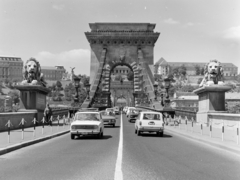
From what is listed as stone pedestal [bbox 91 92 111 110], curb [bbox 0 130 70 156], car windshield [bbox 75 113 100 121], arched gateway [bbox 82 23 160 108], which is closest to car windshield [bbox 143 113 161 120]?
car windshield [bbox 75 113 100 121]

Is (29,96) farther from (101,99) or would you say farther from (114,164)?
(101,99)

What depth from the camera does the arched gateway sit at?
6844 cm

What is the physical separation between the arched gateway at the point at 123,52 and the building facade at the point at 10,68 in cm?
12407

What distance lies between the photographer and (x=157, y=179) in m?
8.05

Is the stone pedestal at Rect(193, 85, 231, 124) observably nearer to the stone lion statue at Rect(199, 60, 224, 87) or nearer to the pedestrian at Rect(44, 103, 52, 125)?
the stone lion statue at Rect(199, 60, 224, 87)

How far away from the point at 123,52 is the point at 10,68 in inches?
5357

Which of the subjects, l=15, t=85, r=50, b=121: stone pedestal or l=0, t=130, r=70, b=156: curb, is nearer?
l=0, t=130, r=70, b=156: curb

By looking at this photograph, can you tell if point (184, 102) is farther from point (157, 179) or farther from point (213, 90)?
point (157, 179)

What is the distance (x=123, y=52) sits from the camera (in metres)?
69.9

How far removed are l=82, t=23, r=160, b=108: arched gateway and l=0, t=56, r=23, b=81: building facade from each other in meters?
124

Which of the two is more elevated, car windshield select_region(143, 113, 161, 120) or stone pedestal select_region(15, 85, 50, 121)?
stone pedestal select_region(15, 85, 50, 121)

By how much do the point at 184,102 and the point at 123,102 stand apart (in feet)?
165

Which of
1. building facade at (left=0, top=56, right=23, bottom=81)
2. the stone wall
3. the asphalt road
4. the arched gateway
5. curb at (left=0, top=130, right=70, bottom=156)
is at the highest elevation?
building facade at (left=0, top=56, right=23, bottom=81)

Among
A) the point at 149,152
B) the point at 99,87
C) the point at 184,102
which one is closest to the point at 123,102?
the point at 184,102
